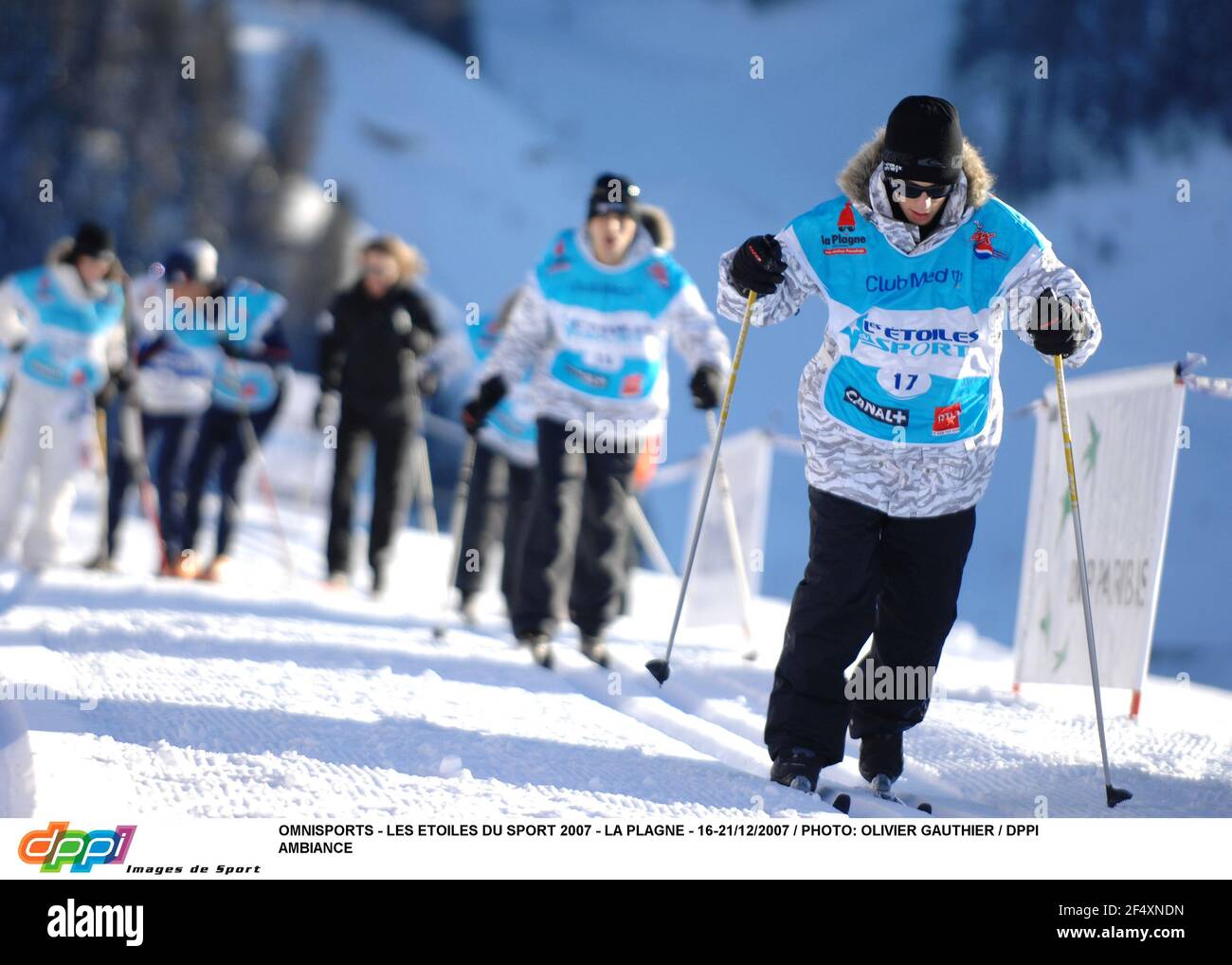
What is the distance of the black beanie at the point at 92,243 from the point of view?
21.3 ft

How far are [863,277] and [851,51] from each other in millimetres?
61558

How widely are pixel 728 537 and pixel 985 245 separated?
11.7ft

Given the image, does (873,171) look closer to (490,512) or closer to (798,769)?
(798,769)

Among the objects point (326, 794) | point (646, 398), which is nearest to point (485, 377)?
point (646, 398)

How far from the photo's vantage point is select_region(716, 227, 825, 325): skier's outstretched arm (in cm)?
280

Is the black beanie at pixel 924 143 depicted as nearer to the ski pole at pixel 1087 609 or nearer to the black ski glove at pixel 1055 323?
the black ski glove at pixel 1055 323

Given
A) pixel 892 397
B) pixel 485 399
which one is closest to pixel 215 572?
pixel 485 399

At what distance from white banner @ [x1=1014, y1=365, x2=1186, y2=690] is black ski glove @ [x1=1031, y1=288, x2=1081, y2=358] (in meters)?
1.01

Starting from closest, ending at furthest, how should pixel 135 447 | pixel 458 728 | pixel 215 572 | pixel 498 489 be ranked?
pixel 458 728, pixel 498 489, pixel 215 572, pixel 135 447

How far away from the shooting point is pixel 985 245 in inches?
108

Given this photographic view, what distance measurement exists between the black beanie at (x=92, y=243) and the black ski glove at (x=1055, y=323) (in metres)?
5.09

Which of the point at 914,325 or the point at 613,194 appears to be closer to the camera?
the point at 914,325
